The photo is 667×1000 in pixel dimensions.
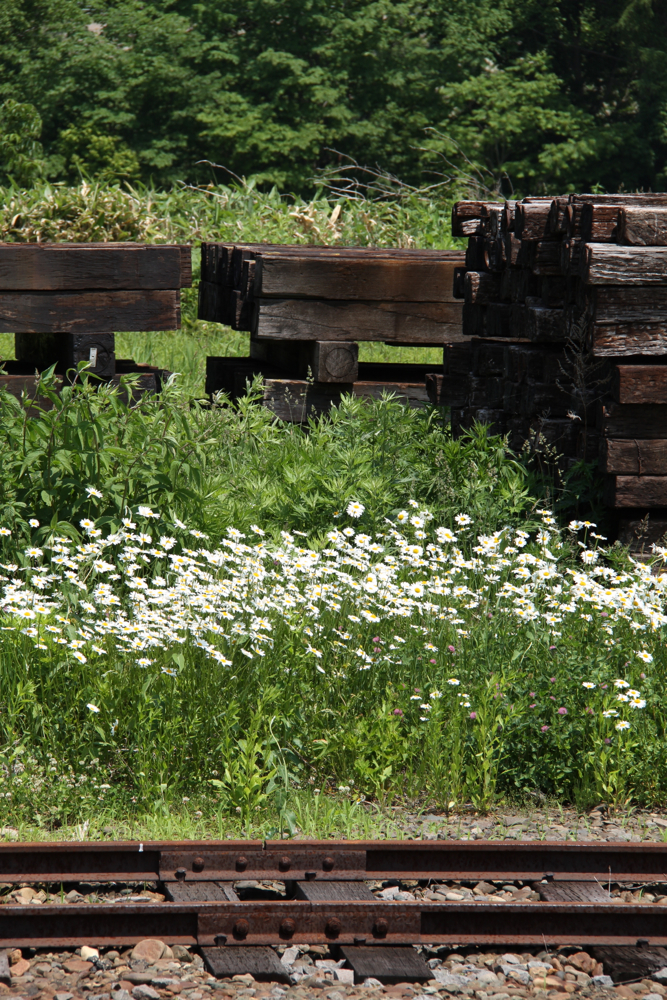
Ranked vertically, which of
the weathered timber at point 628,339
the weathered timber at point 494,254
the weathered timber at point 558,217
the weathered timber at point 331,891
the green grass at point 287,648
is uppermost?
the weathered timber at point 558,217

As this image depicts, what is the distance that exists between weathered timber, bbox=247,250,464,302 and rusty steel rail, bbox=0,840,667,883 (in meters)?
5.56

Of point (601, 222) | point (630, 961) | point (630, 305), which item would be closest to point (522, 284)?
point (601, 222)

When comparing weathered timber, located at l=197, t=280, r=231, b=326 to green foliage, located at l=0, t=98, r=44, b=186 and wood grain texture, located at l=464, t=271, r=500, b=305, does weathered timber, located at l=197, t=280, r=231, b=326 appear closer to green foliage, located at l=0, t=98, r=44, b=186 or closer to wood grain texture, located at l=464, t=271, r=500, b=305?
wood grain texture, located at l=464, t=271, r=500, b=305

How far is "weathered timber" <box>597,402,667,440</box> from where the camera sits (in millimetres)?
6070

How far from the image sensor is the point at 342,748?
3900mm

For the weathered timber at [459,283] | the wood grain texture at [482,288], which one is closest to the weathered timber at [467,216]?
the weathered timber at [459,283]

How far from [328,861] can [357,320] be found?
5.80 m

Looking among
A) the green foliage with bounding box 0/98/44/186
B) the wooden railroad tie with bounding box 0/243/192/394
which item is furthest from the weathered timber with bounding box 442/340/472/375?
the green foliage with bounding box 0/98/44/186

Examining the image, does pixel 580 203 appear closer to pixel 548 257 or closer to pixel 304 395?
pixel 548 257

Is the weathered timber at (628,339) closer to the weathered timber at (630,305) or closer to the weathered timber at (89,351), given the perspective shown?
the weathered timber at (630,305)

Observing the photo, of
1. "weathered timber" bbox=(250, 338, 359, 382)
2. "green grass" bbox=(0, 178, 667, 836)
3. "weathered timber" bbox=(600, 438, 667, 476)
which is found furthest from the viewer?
"weathered timber" bbox=(250, 338, 359, 382)

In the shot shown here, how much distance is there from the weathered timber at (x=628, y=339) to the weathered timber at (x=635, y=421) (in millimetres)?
311

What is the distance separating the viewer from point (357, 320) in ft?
27.5

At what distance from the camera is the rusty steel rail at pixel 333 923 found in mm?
2801
